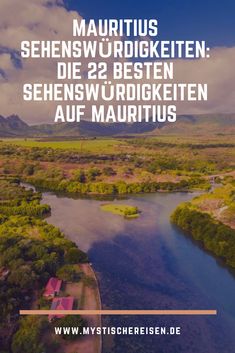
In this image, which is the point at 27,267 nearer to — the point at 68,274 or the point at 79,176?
the point at 68,274

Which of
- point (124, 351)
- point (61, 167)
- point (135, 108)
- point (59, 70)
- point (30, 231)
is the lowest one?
point (124, 351)

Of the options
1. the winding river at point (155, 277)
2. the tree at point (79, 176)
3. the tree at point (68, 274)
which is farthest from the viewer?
the tree at point (79, 176)

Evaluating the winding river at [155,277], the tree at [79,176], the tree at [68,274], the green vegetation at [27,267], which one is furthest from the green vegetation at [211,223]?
the tree at [79,176]

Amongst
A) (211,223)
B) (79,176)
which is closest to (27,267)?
(211,223)

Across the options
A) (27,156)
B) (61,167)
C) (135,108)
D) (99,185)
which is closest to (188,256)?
(135,108)

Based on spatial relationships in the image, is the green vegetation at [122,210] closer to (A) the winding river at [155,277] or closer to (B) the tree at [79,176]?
(A) the winding river at [155,277]

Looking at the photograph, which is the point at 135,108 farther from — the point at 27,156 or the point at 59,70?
the point at 27,156
